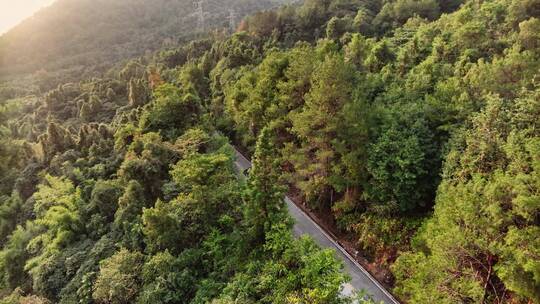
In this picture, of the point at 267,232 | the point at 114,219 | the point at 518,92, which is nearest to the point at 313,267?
the point at 267,232

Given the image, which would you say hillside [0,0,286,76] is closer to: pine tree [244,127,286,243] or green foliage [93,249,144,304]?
green foliage [93,249,144,304]

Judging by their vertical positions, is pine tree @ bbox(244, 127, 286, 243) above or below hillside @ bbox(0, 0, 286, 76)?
above

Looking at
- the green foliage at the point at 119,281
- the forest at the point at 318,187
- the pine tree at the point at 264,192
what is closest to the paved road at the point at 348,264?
the forest at the point at 318,187

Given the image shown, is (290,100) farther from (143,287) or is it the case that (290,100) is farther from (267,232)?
(143,287)

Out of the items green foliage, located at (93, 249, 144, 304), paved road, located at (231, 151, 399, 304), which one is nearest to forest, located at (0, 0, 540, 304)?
green foliage, located at (93, 249, 144, 304)

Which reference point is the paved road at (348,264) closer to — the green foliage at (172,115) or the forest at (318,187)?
the forest at (318,187)

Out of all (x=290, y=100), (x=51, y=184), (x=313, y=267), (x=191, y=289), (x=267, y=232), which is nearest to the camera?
(x=313, y=267)
